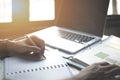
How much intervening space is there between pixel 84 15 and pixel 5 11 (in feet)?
2.00

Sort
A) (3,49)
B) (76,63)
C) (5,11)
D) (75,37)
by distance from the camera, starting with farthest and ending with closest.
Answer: (5,11)
(75,37)
(3,49)
(76,63)

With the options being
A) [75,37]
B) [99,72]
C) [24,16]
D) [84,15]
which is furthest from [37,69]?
→ [24,16]

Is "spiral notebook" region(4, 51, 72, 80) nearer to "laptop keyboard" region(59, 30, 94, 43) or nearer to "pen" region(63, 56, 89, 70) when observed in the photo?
"pen" region(63, 56, 89, 70)

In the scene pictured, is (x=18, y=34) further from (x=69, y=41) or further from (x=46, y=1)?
(x=69, y=41)

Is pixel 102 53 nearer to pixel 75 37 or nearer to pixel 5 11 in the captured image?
pixel 75 37

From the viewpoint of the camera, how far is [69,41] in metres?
1.26

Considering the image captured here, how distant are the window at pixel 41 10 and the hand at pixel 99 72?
877 mm

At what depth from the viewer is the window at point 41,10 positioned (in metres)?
1.68

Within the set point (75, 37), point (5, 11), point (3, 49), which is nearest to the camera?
point (3, 49)

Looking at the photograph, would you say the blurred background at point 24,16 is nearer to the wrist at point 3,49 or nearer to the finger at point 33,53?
the wrist at point 3,49

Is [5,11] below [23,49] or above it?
above

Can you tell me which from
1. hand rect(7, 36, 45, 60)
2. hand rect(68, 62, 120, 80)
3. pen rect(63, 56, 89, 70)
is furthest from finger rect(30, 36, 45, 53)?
hand rect(68, 62, 120, 80)

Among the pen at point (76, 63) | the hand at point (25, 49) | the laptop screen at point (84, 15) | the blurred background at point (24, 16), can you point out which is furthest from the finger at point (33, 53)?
the blurred background at point (24, 16)

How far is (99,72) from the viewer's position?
0.89 metres
